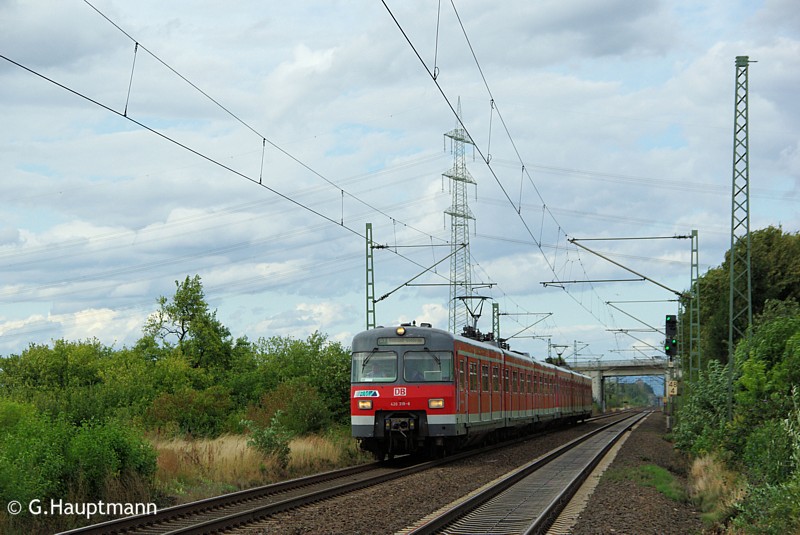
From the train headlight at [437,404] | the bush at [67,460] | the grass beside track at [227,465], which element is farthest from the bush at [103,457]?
the train headlight at [437,404]

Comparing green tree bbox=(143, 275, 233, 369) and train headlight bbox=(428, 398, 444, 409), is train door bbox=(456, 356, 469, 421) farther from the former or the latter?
green tree bbox=(143, 275, 233, 369)

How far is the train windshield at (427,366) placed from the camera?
903 inches

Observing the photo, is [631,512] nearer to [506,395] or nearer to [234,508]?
[234,508]

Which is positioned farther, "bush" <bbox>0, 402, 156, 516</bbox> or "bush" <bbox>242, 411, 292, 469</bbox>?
"bush" <bbox>242, 411, 292, 469</bbox>

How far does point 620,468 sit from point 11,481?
1353 centimetres

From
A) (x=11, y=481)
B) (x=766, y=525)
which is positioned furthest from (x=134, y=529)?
(x=766, y=525)

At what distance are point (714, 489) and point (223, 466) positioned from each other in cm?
915

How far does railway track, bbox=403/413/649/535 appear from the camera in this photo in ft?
41.9

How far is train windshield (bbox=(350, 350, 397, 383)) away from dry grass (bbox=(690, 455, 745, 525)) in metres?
7.24

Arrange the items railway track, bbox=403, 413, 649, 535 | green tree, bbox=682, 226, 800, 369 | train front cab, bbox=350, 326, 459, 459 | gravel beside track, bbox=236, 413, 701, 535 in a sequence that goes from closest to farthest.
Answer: gravel beside track, bbox=236, 413, 701, 535, railway track, bbox=403, 413, 649, 535, train front cab, bbox=350, 326, 459, 459, green tree, bbox=682, 226, 800, 369

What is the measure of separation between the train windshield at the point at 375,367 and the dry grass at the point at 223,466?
6.78 feet

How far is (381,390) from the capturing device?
22891 mm

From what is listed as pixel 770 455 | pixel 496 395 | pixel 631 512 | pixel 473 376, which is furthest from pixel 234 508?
pixel 496 395

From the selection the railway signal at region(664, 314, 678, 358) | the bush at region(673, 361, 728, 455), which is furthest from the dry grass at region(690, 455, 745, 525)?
the railway signal at region(664, 314, 678, 358)
